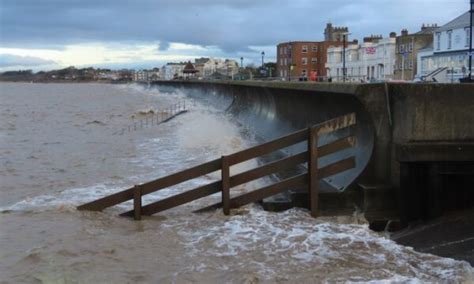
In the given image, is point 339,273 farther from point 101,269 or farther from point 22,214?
point 22,214

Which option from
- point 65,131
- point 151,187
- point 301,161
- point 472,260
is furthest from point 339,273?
point 65,131

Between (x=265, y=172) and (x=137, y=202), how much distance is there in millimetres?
2424

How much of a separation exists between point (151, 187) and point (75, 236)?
157 cm

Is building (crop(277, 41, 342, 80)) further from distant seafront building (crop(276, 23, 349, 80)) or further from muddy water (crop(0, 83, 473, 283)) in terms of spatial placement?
muddy water (crop(0, 83, 473, 283))

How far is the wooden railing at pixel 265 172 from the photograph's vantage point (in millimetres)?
10375

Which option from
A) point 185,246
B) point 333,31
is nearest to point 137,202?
point 185,246

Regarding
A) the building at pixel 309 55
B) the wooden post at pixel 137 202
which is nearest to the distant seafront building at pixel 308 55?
the building at pixel 309 55

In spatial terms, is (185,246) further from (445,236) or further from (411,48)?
(411,48)

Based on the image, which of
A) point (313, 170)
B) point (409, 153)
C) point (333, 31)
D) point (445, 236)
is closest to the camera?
point (445, 236)

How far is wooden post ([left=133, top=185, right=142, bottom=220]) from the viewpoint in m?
10.5

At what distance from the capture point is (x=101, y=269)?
8219 mm

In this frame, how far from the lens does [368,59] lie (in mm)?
93312

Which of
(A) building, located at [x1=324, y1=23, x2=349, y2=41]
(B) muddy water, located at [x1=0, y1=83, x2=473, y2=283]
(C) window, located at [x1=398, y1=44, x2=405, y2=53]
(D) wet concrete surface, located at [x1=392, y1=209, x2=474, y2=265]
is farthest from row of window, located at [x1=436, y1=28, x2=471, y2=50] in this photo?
(A) building, located at [x1=324, y1=23, x2=349, y2=41]

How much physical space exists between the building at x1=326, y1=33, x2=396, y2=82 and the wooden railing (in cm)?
6308
